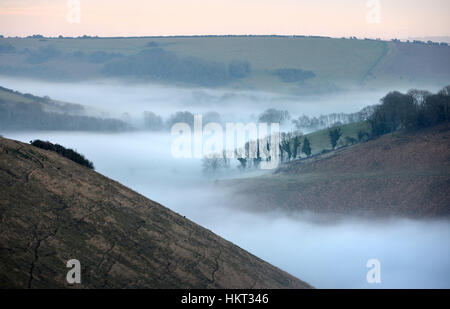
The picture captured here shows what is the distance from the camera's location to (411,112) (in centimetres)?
12762

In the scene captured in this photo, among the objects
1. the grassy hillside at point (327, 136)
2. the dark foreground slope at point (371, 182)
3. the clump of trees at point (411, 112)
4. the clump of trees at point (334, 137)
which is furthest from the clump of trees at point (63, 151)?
the grassy hillside at point (327, 136)

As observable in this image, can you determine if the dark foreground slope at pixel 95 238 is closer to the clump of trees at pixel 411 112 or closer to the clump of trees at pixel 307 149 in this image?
the clump of trees at pixel 411 112

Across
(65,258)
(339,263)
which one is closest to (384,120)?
(339,263)

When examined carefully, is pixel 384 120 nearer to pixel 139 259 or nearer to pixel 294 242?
pixel 294 242

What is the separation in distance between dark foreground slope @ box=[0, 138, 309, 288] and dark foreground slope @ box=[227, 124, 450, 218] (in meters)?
66.3

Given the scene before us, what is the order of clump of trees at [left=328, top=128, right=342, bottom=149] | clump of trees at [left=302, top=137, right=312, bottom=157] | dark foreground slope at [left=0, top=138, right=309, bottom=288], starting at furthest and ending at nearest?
clump of trees at [left=302, top=137, right=312, bottom=157]
clump of trees at [left=328, top=128, right=342, bottom=149]
dark foreground slope at [left=0, top=138, right=309, bottom=288]

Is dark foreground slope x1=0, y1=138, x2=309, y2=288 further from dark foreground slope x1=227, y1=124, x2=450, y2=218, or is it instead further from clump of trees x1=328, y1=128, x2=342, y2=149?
clump of trees x1=328, y1=128, x2=342, y2=149

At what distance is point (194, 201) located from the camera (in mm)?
132000

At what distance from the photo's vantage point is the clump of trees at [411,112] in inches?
4877

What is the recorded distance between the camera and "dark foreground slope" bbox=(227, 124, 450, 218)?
325 feet

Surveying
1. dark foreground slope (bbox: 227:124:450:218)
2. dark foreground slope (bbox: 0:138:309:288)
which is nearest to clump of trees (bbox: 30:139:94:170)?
dark foreground slope (bbox: 0:138:309:288)

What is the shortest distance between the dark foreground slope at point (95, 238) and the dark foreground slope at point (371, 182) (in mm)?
66349
